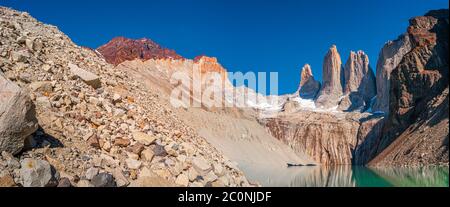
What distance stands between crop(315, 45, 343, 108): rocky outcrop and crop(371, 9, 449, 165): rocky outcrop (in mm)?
78349

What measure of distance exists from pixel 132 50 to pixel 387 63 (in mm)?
84003

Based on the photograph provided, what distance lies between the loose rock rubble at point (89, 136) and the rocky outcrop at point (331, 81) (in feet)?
533

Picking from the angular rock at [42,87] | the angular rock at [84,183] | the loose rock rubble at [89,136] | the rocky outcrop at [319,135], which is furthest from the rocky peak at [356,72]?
the angular rock at [84,183]

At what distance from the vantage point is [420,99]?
77125 mm

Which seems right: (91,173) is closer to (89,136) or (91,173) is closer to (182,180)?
(89,136)

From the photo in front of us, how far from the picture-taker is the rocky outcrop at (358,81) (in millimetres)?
157750

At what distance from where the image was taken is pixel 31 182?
7805 mm

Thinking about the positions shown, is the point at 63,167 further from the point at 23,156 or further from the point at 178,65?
the point at 178,65

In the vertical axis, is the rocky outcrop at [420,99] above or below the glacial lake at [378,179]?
above

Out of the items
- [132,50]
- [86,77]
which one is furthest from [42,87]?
[132,50]

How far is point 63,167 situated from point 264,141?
79340 millimetres

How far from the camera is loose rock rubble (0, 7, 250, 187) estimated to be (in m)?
8.95

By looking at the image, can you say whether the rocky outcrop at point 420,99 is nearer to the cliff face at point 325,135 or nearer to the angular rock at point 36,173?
the cliff face at point 325,135

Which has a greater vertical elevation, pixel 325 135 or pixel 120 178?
pixel 325 135
